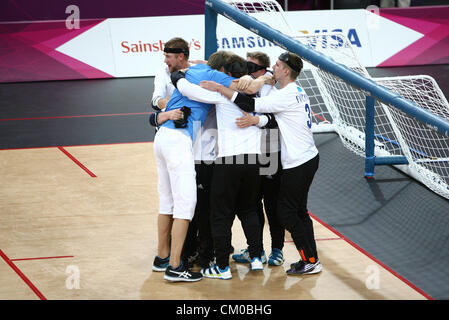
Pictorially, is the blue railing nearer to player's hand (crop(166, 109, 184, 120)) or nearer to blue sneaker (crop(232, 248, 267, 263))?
player's hand (crop(166, 109, 184, 120))

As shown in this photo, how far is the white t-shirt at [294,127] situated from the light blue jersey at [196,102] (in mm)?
450

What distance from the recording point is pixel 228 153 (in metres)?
6.04

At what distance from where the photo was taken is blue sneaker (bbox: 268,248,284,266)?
21.6 feet

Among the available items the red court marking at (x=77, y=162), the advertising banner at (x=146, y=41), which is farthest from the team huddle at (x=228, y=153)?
the advertising banner at (x=146, y=41)

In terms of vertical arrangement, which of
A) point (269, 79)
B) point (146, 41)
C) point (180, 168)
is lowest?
point (146, 41)

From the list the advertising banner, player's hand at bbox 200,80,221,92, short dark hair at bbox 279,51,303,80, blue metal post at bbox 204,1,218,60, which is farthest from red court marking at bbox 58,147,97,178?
the advertising banner

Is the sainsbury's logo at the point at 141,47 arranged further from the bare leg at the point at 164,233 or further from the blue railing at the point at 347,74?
the bare leg at the point at 164,233

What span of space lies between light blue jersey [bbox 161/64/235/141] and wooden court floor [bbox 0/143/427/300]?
1520 mm

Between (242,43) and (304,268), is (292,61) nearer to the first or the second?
(304,268)

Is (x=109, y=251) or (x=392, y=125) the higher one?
(x=392, y=125)

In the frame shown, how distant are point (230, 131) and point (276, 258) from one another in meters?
1.48

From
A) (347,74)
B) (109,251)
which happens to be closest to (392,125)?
(347,74)

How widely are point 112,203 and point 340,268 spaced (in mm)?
3309
